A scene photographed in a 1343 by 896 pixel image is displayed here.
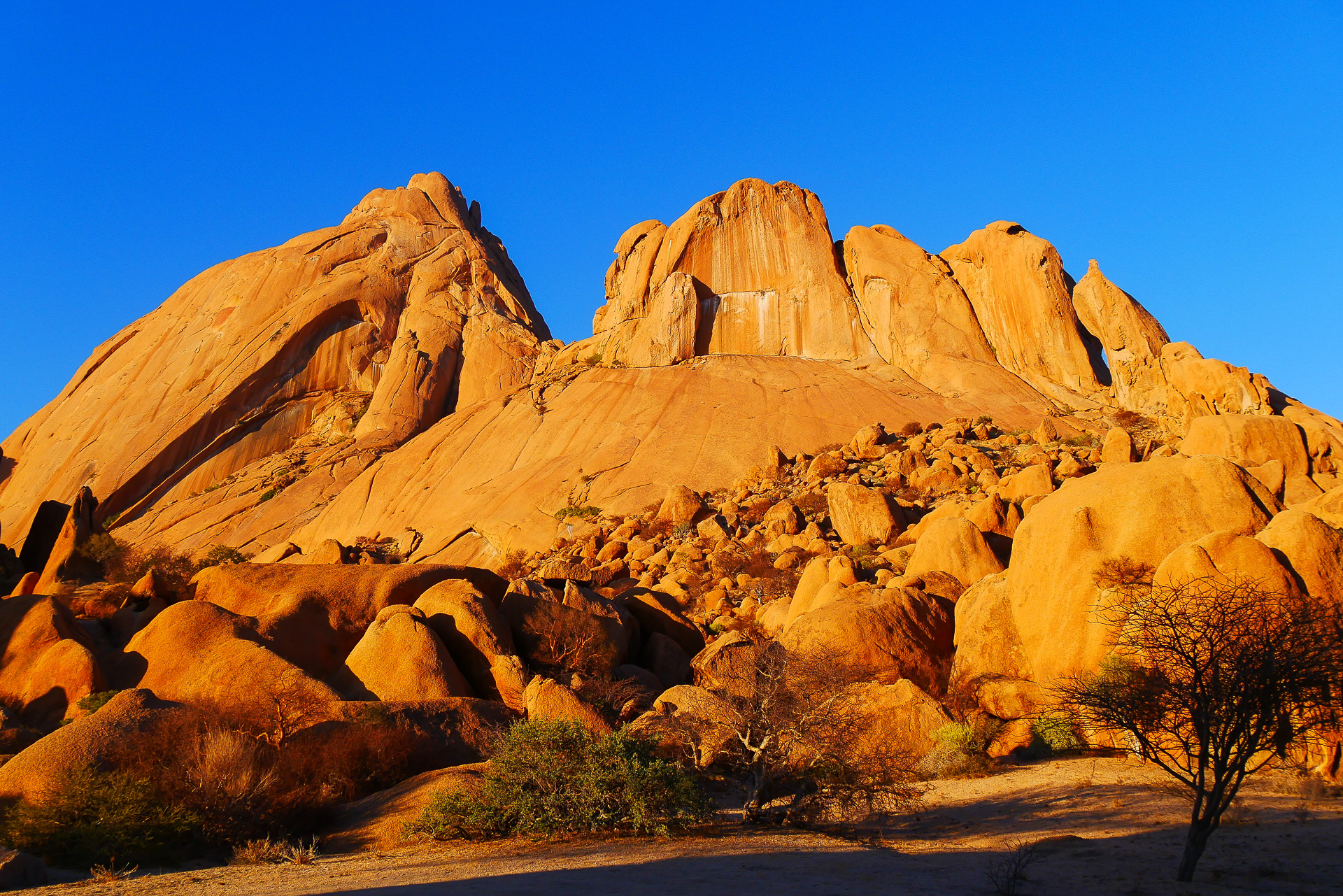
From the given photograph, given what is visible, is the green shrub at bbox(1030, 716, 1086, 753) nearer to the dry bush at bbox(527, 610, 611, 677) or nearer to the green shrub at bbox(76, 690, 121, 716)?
the dry bush at bbox(527, 610, 611, 677)

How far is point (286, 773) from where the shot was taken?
12195 millimetres

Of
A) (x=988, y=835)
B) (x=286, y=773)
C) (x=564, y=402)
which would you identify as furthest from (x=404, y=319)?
(x=988, y=835)

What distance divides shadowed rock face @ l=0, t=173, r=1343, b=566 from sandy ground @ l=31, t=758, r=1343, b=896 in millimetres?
28775

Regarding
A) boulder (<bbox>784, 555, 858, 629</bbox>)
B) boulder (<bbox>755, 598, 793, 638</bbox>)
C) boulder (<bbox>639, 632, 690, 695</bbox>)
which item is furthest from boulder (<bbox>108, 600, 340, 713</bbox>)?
boulder (<bbox>784, 555, 858, 629</bbox>)

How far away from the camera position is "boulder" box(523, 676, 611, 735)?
619 inches

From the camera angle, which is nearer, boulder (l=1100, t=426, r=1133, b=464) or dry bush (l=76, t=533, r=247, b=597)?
dry bush (l=76, t=533, r=247, b=597)

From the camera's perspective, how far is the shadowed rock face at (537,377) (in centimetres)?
4338

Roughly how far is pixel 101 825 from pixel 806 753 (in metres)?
8.56

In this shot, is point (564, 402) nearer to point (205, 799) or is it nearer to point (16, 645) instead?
point (16, 645)

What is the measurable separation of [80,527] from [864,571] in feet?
87.6

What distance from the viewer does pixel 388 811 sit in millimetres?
11836

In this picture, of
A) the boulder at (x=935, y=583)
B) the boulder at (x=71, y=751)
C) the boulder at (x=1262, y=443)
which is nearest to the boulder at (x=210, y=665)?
the boulder at (x=71, y=751)

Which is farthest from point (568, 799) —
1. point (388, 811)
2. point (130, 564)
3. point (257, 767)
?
point (130, 564)

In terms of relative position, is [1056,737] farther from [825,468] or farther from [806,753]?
[825,468]
